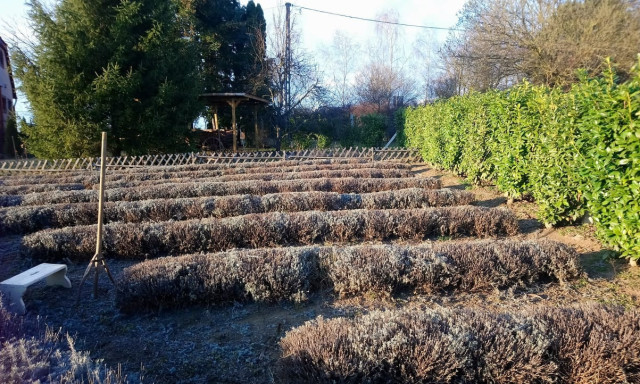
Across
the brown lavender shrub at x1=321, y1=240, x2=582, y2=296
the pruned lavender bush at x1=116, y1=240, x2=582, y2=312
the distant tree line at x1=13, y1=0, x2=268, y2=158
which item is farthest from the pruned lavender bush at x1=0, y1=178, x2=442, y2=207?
the distant tree line at x1=13, y1=0, x2=268, y2=158

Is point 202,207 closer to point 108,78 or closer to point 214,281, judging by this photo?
point 214,281

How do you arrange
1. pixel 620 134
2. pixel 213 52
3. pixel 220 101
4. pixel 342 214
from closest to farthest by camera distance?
pixel 620 134 → pixel 342 214 → pixel 220 101 → pixel 213 52

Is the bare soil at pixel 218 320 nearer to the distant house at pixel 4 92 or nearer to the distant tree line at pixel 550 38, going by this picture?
the distant tree line at pixel 550 38

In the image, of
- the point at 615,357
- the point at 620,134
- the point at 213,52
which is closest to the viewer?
the point at 615,357

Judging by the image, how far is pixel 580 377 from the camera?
2145 millimetres

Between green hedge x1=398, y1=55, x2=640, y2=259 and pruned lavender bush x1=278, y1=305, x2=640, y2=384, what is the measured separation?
2456 millimetres

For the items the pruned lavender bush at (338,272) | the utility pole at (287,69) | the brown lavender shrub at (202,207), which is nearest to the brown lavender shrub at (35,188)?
the brown lavender shrub at (202,207)

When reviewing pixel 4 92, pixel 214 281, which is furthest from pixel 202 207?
pixel 4 92

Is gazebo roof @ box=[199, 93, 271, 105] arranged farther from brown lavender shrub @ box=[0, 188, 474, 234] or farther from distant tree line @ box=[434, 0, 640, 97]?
brown lavender shrub @ box=[0, 188, 474, 234]

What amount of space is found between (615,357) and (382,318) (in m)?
1.40

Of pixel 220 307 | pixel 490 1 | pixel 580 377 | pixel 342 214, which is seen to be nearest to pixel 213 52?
pixel 490 1

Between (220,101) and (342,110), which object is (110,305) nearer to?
(220,101)

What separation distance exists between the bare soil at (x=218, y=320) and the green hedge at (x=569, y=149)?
2.37 ft

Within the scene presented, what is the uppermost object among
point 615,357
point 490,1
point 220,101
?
point 490,1
